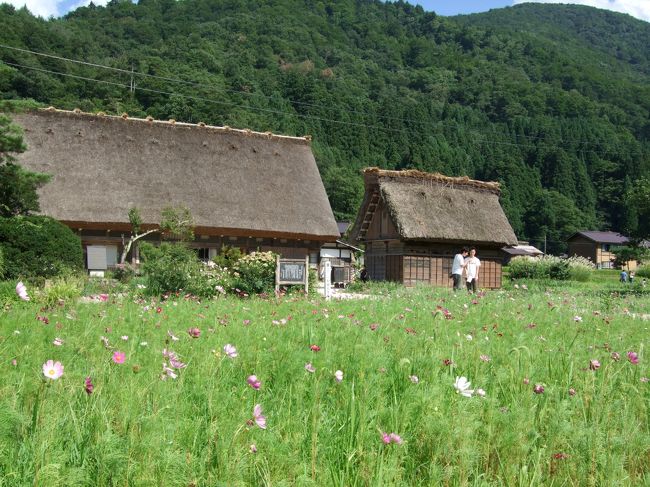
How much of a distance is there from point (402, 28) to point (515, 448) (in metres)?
126

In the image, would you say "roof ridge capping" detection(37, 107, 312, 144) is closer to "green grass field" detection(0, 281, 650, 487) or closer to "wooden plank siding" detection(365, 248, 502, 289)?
"wooden plank siding" detection(365, 248, 502, 289)

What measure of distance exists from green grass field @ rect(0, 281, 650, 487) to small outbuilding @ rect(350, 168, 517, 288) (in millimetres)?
23557

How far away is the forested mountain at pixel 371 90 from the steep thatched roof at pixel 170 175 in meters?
20.8

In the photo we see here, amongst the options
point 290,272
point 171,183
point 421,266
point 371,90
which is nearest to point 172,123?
point 171,183

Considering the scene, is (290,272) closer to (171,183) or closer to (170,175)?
(171,183)

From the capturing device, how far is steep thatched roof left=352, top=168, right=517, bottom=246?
92.2 ft

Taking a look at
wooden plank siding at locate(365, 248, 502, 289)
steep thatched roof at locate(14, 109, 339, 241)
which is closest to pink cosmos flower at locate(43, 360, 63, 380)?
steep thatched roof at locate(14, 109, 339, 241)

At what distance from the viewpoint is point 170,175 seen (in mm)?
25844

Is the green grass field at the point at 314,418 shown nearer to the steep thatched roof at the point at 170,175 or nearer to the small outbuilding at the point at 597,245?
the steep thatched roof at the point at 170,175

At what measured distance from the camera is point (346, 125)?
256ft

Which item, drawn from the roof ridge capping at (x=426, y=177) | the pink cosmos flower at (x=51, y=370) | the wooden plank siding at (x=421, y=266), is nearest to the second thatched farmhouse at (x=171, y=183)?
the roof ridge capping at (x=426, y=177)

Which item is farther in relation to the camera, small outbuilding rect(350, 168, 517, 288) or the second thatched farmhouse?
small outbuilding rect(350, 168, 517, 288)

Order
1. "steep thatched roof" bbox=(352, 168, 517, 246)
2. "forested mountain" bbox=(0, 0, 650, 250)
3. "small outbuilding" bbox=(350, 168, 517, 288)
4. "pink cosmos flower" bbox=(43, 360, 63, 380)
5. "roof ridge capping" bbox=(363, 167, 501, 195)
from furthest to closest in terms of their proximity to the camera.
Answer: "forested mountain" bbox=(0, 0, 650, 250), "roof ridge capping" bbox=(363, 167, 501, 195), "small outbuilding" bbox=(350, 168, 517, 288), "steep thatched roof" bbox=(352, 168, 517, 246), "pink cosmos flower" bbox=(43, 360, 63, 380)

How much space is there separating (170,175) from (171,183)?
0.56 m
